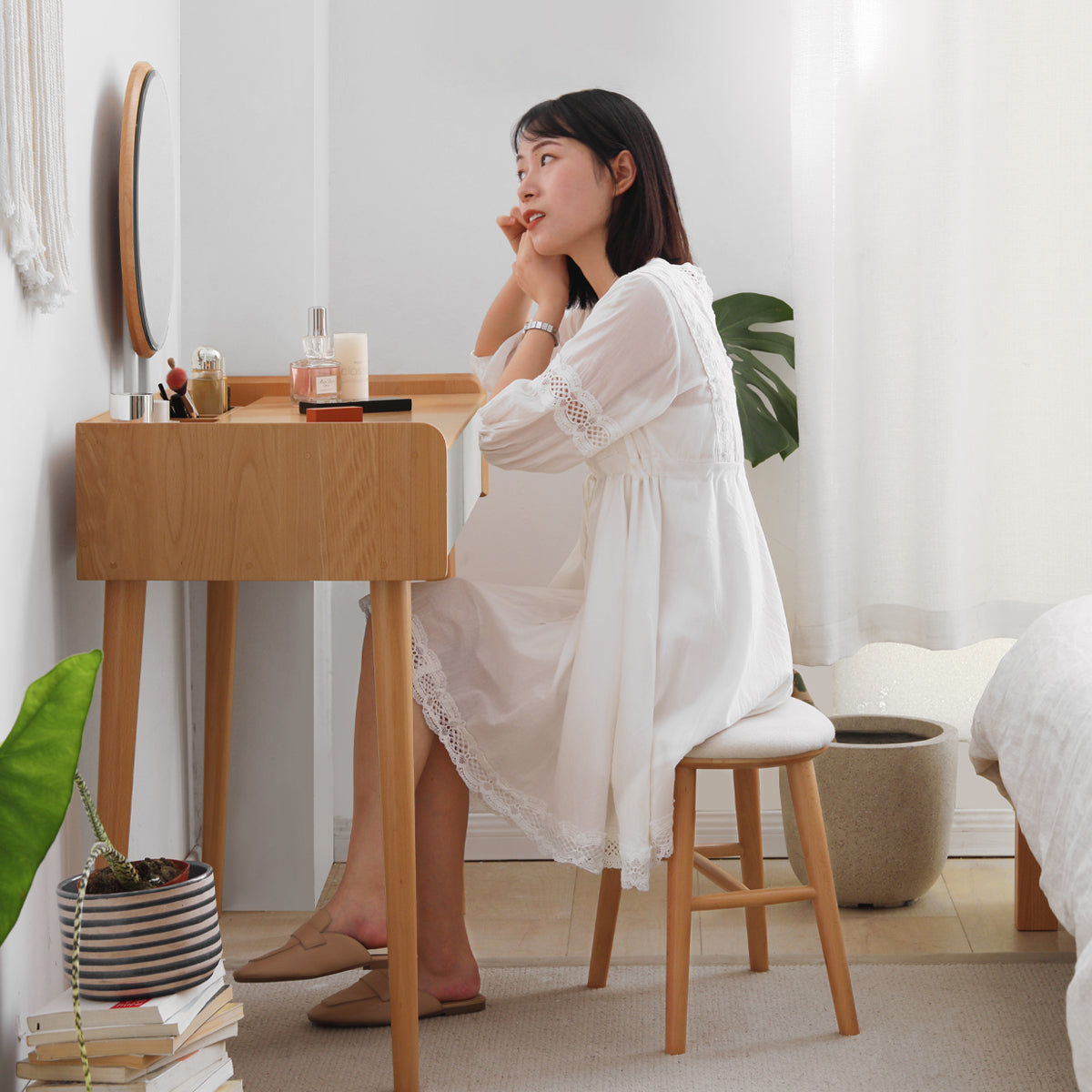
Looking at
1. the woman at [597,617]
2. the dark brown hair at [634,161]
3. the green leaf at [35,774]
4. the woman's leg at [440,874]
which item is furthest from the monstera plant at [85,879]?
the dark brown hair at [634,161]

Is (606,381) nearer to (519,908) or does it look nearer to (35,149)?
(35,149)

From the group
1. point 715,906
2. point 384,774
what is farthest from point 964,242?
point 384,774

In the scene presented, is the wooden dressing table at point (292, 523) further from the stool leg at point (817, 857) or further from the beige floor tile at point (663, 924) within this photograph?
the beige floor tile at point (663, 924)

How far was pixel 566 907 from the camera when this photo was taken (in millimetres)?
2633

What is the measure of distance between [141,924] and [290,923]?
3.89ft

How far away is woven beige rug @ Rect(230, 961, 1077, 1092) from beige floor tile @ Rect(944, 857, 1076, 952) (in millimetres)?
105

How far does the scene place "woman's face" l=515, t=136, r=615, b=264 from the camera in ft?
6.95

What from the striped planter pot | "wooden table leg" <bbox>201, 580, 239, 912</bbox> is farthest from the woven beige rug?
the striped planter pot

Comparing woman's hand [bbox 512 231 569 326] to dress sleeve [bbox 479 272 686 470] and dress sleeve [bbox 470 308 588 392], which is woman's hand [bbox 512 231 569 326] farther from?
dress sleeve [bbox 479 272 686 470]

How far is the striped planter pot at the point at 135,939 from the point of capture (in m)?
1.40

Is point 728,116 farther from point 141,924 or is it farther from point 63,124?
point 141,924

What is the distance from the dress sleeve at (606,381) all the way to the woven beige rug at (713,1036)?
0.90 meters

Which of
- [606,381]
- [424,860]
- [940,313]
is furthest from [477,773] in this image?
[940,313]

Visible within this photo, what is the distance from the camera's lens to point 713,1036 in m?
2.05
